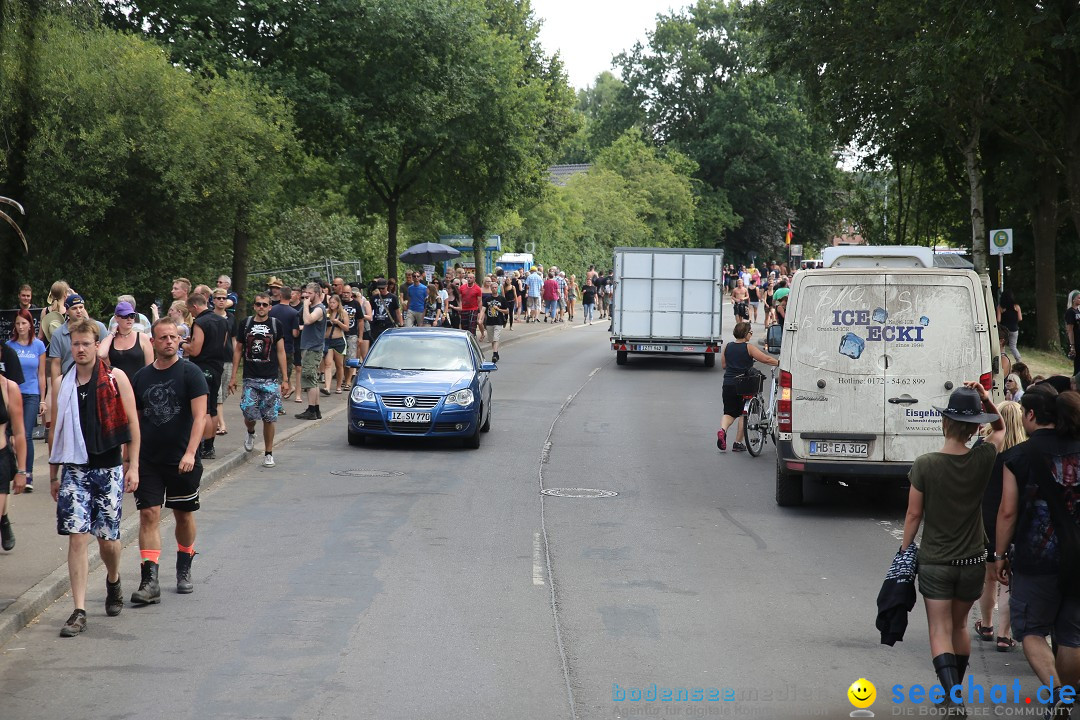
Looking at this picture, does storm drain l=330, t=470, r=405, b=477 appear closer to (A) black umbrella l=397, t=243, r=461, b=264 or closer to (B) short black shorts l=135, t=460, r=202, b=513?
(B) short black shorts l=135, t=460, r=202, b=513

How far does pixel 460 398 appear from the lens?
16359 millimetres

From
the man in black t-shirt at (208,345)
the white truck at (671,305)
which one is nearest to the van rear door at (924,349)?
the man in black t-shirt at (208,345)

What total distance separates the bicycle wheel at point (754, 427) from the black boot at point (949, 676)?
10.2 m

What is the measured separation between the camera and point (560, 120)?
4653 cm

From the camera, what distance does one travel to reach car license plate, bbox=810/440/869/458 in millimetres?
12000

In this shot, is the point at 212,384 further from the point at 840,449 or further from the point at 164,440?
the point at 840,449

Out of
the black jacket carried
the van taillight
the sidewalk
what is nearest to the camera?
the black jacket carried

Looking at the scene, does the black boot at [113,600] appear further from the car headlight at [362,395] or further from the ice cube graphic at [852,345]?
the car headlight at [362,395]

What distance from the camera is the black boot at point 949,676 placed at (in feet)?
20.2

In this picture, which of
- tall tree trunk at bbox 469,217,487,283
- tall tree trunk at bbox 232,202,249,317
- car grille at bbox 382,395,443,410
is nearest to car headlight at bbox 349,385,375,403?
car grille at bbox 382,395,443,410

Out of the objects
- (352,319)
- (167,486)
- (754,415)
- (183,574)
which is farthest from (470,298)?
(167,486)

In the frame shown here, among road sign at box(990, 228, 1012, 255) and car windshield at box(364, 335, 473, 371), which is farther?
road sign at box(990, 228, 1012, 255)

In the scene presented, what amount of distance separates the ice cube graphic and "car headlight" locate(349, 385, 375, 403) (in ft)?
21.6

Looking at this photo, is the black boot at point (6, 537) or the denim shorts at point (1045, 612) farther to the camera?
the black boot at point (6, 537)
